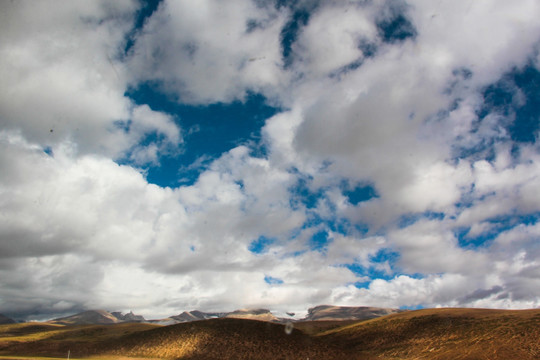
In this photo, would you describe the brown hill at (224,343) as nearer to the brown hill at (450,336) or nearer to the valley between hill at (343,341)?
the valley between hill at (343,341)

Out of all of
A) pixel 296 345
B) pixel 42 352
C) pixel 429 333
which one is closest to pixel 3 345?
pixel 42 352

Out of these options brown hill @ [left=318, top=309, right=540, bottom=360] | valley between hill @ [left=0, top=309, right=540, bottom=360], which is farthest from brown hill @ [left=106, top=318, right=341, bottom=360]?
brown hill @ [left=318, top=309, right=540, bottom=360]

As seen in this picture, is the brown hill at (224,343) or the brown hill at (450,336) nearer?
the brown hill at (450,336)

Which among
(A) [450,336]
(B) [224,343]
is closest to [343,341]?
(A) [450,336]

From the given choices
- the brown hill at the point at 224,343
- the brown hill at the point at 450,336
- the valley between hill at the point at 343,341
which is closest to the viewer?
the brown hill at the point at 450,336

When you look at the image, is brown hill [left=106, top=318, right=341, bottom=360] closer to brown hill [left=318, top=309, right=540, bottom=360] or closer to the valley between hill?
the valley between hill

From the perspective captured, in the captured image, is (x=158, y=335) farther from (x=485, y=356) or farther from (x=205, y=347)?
(x=485, y=356)

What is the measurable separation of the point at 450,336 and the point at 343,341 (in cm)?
2660

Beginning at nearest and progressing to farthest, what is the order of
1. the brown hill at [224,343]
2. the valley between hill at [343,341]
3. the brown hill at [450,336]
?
the brown hill at [450,336], the valley between hill at [343,341], the brown hill at [224,343]

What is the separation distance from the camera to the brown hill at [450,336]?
5862cm

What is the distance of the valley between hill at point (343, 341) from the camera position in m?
62.3

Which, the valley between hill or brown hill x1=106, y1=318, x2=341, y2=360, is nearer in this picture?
the valley between hill

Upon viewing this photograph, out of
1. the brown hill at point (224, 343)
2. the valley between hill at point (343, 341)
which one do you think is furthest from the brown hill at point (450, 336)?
the brown hill at point (224, 343)

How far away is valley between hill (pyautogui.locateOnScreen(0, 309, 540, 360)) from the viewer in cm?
6228
